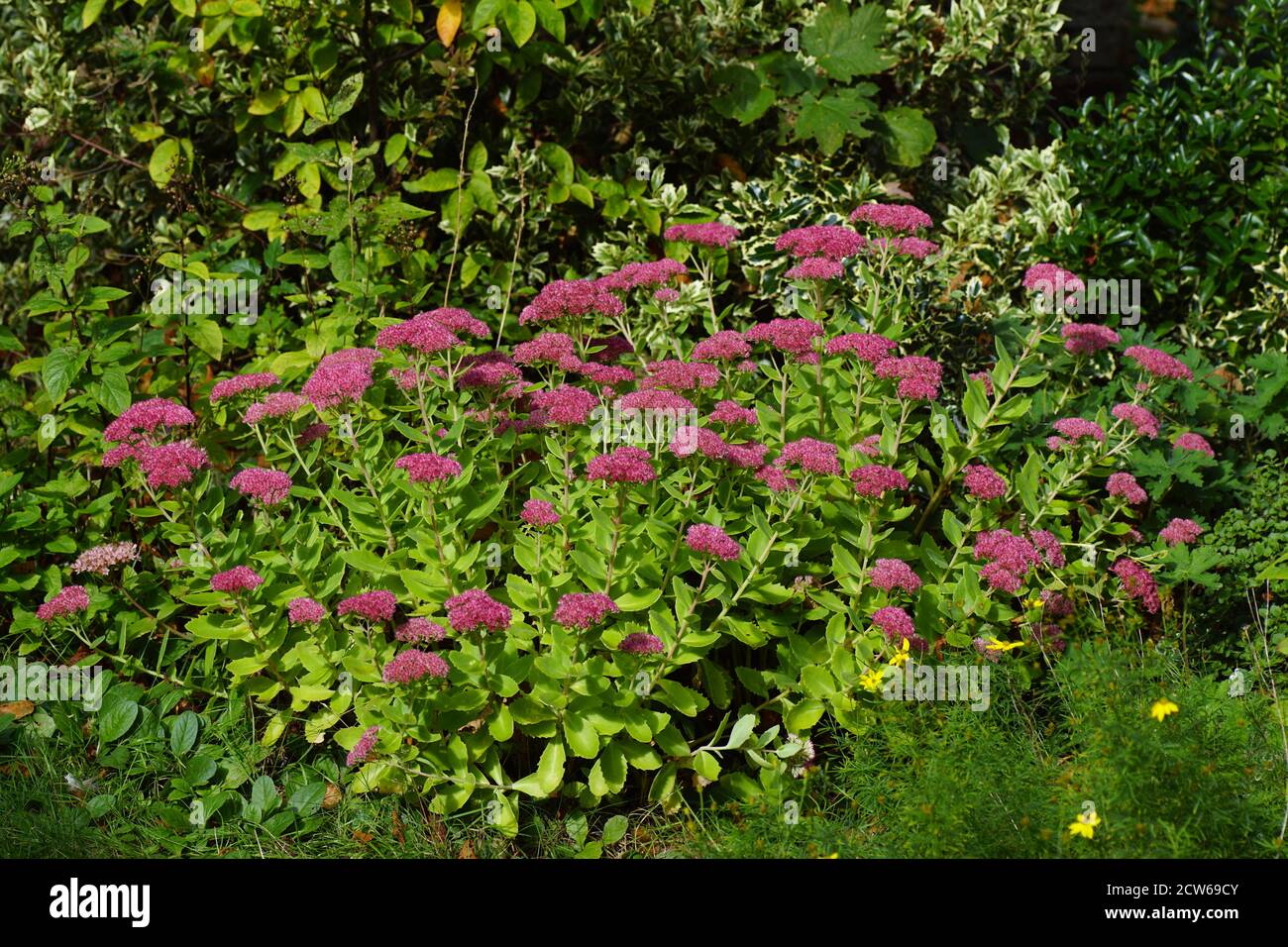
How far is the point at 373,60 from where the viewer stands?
5359mm

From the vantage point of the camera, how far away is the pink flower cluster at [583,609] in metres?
3.14

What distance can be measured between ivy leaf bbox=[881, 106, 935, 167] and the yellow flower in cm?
329

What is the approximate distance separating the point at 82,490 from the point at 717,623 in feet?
6.87

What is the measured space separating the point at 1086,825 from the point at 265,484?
6.89 feet

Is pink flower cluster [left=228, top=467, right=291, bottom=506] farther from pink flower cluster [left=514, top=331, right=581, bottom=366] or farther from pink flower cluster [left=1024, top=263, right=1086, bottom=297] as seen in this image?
pink flower cluster [left=1024, top=263, right=1086, bottom=297]

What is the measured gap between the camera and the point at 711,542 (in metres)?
3.26

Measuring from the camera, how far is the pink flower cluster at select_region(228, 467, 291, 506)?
3.46 metres

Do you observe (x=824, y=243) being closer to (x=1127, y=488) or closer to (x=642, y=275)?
(x=642, y=275)

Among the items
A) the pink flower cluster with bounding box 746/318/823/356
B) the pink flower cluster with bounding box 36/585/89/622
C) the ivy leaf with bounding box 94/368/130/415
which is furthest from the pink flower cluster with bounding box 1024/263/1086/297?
the pink flower cluster with bounding box 36/585/89/622

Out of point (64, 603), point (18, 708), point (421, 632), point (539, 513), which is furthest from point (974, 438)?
point (18, 708)
